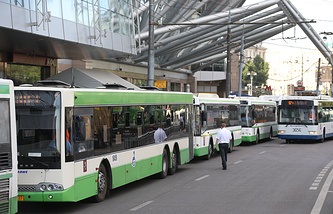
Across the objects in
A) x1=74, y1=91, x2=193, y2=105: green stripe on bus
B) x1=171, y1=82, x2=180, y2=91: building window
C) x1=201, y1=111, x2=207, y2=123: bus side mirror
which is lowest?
x1=201, y1=111, x2=207, y2=123: bus side mirror

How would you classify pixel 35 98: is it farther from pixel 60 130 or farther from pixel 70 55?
pixel 70 55

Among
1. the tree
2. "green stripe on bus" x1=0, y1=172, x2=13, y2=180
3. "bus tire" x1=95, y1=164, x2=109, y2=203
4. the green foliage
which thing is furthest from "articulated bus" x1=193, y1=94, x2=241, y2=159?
the tree

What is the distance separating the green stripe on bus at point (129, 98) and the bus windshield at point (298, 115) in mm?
17683

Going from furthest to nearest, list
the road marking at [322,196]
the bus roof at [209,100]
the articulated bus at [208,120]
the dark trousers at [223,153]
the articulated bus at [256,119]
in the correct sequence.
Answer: the articulated bus at [256,119] → the bus roof at [209,100] → the articulated bus at [208,120] → the dark trousers at [223,153] → the road marking at [322,196]

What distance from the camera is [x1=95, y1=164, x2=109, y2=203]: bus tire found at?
598 inches

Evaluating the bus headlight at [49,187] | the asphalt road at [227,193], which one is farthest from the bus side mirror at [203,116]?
the bus headlight at [49,187]

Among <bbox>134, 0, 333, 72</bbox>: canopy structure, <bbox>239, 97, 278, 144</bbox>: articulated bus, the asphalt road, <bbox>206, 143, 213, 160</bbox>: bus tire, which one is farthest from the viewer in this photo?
<bbox>134, 0, 333, 72</bbox>: canopy structure

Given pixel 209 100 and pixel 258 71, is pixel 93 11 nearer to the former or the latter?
pixel 209 100

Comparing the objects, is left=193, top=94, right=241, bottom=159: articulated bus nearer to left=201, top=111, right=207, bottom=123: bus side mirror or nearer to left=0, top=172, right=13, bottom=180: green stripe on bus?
left=201, top=111, right=207, bottom=123: bus side mirror

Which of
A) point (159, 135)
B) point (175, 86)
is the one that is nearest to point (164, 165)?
point (159, 135)

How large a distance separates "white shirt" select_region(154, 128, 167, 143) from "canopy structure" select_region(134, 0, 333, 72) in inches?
957

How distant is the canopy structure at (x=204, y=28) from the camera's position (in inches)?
2009

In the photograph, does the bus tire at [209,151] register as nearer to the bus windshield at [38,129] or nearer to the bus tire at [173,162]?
the bus tire at [173,162]

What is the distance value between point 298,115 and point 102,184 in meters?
27.1
